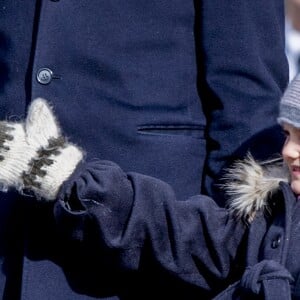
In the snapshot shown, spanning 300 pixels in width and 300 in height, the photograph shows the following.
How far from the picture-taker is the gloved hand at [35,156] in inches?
90.9

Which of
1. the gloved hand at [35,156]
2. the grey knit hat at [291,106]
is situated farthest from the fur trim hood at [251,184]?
the gloved hand at [35,156]

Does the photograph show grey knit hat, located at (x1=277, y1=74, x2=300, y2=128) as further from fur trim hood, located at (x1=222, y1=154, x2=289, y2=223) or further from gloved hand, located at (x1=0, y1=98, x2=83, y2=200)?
gloved hand, located at (x1=0, y1=98, x2=83, y2=200)

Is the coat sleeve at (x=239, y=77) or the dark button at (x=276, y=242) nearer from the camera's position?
the dark button at (x=276, y=242)

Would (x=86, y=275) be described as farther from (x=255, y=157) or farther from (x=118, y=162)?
(x=255, y=157)

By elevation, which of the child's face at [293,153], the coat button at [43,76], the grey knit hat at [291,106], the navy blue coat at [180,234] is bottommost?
the navy blue coat at [180,234]

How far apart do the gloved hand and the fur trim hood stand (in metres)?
0.35

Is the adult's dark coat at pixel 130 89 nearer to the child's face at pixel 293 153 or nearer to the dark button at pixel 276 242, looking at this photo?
the child's face at pixel 293 153

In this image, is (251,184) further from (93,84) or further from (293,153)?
(93,84)

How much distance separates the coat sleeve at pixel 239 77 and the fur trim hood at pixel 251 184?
0.14 feet

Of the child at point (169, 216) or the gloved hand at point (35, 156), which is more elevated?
the gloved hand at point (35, 156)

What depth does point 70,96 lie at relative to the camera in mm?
2459

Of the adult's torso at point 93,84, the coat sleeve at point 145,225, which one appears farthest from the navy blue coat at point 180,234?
the adult's torso at point 93,84

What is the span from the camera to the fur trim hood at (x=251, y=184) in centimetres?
243

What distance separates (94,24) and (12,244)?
1.63 feet
